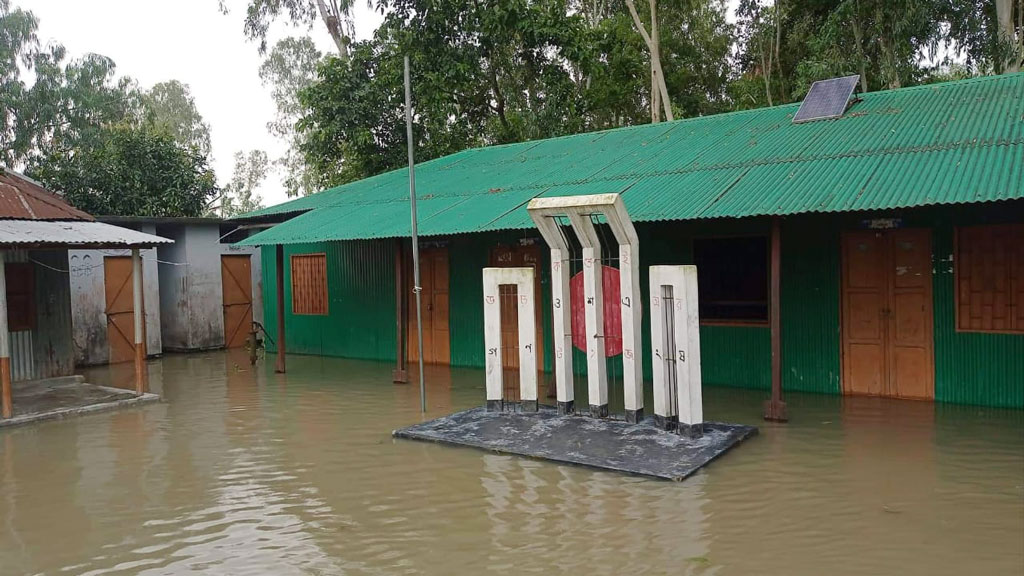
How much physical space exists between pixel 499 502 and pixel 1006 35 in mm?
16270

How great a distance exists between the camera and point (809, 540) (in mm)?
5066

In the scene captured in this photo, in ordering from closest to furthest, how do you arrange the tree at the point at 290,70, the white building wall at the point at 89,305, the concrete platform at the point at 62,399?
the concrete platform at the point at 62,399 → the white building wall at the point at 89,305 → the tree at the point at 290,70

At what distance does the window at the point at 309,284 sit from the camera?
15.5 metres

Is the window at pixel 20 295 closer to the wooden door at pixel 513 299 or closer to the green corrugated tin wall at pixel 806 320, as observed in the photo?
the green corrugated tin wall at pixel 806 320

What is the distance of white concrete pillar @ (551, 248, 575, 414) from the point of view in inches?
329

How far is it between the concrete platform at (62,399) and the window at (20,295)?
92 cm

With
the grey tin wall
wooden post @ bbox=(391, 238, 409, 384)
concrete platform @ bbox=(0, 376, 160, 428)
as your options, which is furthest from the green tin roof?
concrete platform @ bbox=(0, 376, 160, 428)

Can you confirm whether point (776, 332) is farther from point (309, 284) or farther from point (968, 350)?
point (309, 284)

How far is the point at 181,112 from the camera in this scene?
41219 mm

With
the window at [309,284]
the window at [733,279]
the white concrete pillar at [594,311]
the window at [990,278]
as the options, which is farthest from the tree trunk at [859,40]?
the white concrete pillar at [594,311]

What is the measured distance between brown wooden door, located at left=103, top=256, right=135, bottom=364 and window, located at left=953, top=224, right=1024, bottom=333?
1374cm

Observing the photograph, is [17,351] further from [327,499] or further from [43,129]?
[43,129]

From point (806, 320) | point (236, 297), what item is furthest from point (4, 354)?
point (806, 320)

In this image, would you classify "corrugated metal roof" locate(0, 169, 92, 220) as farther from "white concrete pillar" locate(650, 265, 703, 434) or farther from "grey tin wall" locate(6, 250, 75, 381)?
"white concrete pillar" locate(650, 265, 703, 434)
